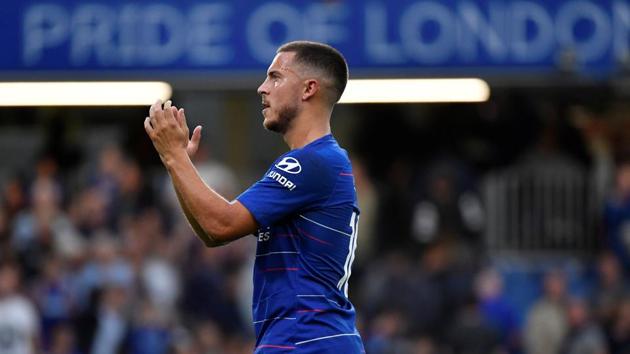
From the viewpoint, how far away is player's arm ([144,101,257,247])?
5.30 metres

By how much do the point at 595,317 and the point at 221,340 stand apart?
3.37 m

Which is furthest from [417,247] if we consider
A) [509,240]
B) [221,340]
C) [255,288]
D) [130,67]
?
[255,288]

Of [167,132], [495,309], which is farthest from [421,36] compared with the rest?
[167,132]

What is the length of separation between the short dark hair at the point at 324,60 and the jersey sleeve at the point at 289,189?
0.37 metres

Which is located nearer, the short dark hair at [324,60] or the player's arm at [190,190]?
the player's arm at [190,190]

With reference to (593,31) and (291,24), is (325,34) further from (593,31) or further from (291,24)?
(593,31)

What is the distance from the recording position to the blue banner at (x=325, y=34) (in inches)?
498

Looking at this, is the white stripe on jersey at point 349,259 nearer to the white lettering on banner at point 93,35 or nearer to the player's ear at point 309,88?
the player's ear at point 309,88

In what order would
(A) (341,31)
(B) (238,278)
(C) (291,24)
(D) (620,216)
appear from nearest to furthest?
(C) (291,24) < (A) (341,31) < (B) (238,278) < (D) (620,216)

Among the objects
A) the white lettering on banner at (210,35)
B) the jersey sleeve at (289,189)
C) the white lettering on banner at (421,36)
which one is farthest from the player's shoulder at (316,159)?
the white lettering on banner at (210,35)

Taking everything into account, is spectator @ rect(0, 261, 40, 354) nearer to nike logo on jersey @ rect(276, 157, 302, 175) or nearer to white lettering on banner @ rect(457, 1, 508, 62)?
white lettering on banner @ rect(457, 1, 508, 62)

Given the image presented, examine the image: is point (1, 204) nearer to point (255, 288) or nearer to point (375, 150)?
point (375, 150)

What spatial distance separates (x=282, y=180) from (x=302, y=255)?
293 millimetres

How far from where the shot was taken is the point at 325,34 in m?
12.6
